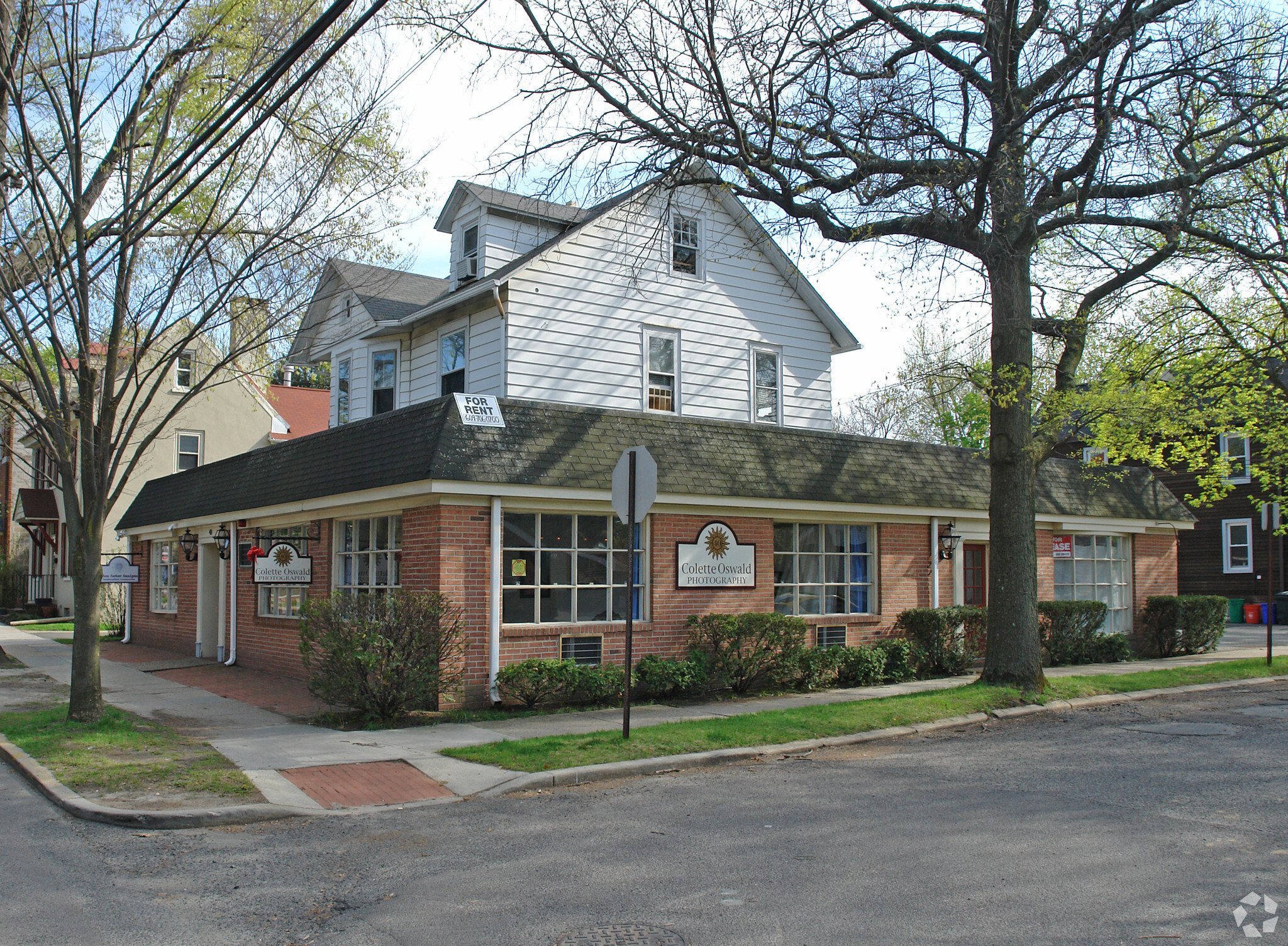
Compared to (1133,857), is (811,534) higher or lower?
higher

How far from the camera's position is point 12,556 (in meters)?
38.2

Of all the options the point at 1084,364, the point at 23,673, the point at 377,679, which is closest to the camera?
the point at 377,679

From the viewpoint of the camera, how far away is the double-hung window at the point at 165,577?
20.1 metres

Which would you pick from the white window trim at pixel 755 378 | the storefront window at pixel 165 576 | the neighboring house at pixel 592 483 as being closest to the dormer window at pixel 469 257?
the neighboring house at pixel 592 483

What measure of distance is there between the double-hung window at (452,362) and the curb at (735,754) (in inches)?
442

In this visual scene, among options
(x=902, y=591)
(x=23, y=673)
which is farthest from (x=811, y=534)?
(x=23, y=673)

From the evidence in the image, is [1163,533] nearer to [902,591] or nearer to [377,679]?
[902,591]

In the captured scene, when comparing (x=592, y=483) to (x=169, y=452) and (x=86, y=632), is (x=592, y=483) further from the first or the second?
(x=169, y=452)

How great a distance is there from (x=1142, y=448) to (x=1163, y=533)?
11.9 ft

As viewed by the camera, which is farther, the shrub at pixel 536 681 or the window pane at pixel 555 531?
the window pane at pixel 555 531

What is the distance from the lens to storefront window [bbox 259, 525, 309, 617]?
50.7ft

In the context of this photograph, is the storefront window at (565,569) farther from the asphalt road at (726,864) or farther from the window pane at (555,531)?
the asphalt road at (726,864)

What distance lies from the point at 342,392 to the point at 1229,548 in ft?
94.8

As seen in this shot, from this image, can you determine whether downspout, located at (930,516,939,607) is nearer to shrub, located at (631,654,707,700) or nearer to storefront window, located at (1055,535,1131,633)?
storefront window, located at (1055,535,1131,633)
